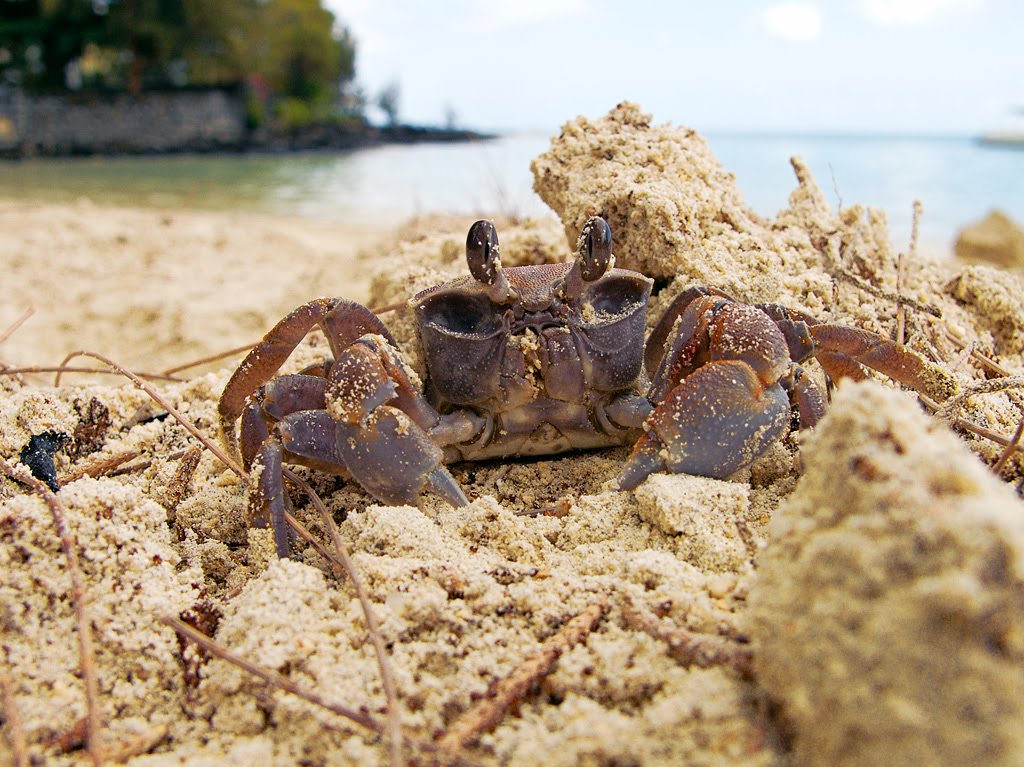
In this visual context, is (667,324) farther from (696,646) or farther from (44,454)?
(44,454)

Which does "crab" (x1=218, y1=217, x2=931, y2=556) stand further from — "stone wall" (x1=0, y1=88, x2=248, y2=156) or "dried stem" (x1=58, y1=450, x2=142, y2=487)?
"stone wall" (x1=0, y1=88, x2=248, y2=156)

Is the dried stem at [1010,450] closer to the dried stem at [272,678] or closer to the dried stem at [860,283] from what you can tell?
the dried stem at [860,283]

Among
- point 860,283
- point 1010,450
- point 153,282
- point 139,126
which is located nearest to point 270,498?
point 1010,450

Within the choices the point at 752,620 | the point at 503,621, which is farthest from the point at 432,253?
the point at 752,620

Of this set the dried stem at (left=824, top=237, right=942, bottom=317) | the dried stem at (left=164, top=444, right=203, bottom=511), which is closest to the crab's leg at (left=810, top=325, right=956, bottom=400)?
the dried stem at (left=824, top=237, right=942, bottom=317)

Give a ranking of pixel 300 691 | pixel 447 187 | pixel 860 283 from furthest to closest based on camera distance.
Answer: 1. pixel 447 187
2. pixel 860 283
3. pixel 300 691
